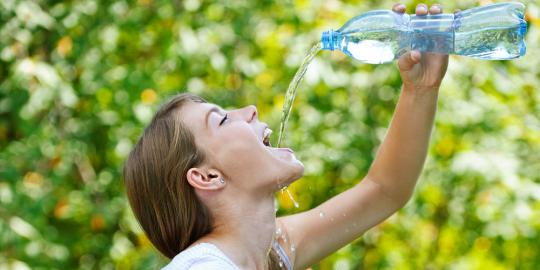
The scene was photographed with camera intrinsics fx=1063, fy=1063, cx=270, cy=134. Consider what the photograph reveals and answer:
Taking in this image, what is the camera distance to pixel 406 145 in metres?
2.57

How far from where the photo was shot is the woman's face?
2311 mm

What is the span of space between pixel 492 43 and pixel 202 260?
2.90 ft

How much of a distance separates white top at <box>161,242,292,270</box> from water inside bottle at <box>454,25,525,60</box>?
0.78 m

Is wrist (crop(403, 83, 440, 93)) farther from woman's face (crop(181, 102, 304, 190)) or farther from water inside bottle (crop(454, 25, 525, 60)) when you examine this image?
woman's face (crop(181, 102, 304, 190))

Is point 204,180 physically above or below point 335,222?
above

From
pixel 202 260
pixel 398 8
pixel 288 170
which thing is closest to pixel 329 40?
pixel 398 8

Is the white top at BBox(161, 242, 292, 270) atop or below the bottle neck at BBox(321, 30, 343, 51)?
below

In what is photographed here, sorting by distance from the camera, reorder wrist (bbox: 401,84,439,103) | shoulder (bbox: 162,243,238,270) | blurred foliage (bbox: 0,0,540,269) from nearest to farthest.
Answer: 1. shoulder (bbox: 162,243,238,270)
2. wrist (bbox: 401,84,439,103)
3. blurred foliage (bbox: 0,0,540,269)

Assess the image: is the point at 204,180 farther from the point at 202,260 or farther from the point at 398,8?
the point at 398,8

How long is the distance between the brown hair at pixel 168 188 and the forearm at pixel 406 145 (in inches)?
19.7

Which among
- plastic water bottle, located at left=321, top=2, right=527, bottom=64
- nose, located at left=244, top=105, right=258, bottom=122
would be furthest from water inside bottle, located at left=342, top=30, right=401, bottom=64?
nose, located at left=244, top=105, right=258, bottom=122

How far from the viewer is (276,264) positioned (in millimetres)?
2504

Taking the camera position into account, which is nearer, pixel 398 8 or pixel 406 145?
pixel 398 8

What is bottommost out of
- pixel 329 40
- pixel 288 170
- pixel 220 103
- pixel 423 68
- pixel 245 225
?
pixel 220 103
